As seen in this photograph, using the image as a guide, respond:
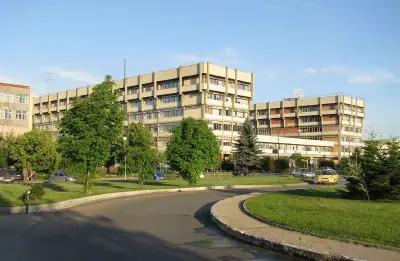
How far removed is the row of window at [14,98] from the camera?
86375mm

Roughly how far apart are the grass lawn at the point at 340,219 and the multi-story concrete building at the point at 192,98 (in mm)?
82834

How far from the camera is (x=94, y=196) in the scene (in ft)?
98.4

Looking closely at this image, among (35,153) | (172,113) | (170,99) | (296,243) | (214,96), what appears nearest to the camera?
(296,243)

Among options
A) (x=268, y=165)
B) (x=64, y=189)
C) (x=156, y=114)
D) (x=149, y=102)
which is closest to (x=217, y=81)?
(x=156, y=114)

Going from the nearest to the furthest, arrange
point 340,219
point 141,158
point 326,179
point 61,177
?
point 340,219
point 141,158
point 326,179
point 61,177

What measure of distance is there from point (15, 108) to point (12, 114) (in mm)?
1148

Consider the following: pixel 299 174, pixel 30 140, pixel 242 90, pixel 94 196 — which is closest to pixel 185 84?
pixel 242 90

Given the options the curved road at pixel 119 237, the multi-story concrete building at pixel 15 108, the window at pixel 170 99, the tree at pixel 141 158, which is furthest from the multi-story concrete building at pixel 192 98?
the curved road at pixel 119 237

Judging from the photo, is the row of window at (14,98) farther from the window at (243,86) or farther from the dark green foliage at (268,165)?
the window at (243,86)

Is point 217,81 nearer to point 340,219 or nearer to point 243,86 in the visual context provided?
point 243,86

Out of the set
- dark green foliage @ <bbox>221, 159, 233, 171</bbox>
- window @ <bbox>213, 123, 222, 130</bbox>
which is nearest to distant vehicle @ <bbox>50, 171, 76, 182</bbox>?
dark green foliage @ <bbox>221, 159, 233, 171</bbox>

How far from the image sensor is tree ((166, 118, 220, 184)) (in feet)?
139

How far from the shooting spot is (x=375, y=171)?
26.8 meters

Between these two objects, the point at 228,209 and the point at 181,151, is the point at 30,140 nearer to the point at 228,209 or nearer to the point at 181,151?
the point at 181,151
